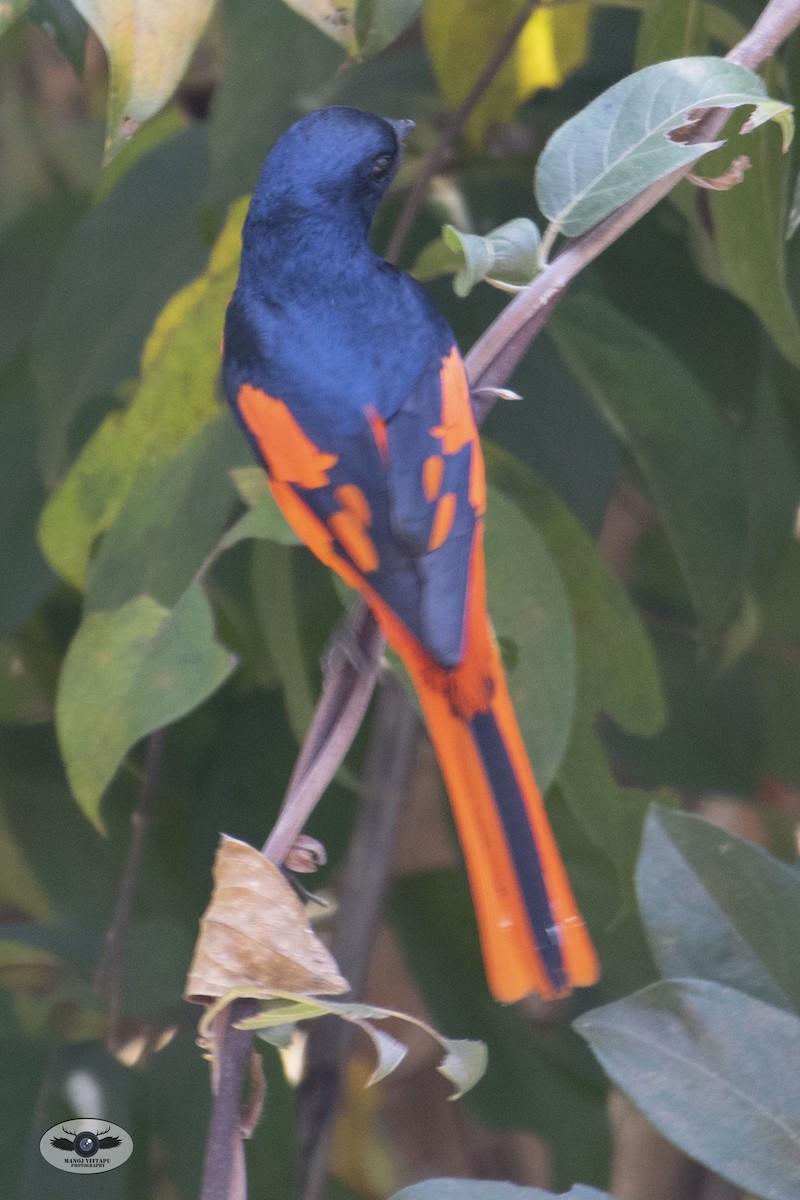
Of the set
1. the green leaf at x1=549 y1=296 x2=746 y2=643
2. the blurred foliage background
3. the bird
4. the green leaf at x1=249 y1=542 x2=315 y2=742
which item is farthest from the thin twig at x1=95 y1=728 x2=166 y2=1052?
the green leaf at x1=549 y1=296 x2=746 y2=643

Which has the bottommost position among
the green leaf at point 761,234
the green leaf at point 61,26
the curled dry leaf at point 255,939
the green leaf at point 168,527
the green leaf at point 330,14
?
the green leaf at point 168,527

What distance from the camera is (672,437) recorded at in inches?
56.3

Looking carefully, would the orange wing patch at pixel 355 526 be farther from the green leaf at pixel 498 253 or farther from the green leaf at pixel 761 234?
the green leaf at pixel 761 234

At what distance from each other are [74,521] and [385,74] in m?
0.73

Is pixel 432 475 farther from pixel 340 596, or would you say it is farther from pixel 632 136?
pixel 632 136

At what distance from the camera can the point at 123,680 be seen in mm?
1195

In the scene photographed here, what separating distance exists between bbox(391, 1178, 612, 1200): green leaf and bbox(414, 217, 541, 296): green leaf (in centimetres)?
56

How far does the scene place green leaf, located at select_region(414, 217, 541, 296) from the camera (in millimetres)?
886

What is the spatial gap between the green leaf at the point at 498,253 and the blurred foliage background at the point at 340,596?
16 centimetres

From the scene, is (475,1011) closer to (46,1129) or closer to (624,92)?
(46,1129)

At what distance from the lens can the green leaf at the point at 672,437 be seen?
1426 millimetres

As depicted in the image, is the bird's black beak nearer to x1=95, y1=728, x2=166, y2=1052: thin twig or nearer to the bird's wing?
the bird's wing

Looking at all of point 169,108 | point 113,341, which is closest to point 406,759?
point 113,341

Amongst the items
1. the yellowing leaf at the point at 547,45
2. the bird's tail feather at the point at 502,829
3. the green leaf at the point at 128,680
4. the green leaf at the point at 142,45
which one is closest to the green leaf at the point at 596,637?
the bird's tail feather at the point at 502,829
